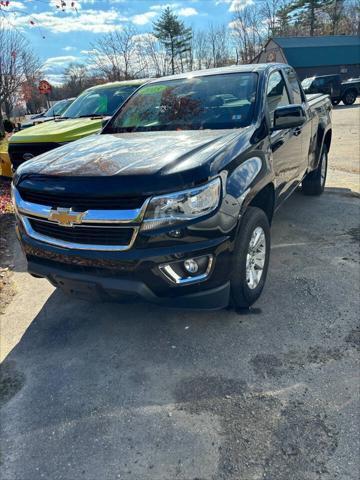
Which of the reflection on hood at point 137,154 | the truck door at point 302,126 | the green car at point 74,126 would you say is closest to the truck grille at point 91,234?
the reflection on hood at point 137,154

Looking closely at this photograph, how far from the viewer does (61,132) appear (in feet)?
18.9

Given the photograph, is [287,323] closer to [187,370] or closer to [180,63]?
[187,370]

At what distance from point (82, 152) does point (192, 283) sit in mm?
1391

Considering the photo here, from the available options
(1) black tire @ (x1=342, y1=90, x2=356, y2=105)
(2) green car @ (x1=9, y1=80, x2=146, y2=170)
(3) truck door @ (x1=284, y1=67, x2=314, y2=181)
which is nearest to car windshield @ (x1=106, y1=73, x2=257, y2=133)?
(2) green car @ (x1=9, y1=80, x2=146, y2=170)

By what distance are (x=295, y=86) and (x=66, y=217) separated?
11.9ft

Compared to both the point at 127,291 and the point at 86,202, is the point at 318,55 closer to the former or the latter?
the point at 86,202

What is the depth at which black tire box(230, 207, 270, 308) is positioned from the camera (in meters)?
2.81

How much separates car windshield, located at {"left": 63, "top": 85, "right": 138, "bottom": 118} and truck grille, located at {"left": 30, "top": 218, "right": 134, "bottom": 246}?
4750 millimetres

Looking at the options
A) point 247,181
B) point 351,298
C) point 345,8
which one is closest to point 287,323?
point 351,298

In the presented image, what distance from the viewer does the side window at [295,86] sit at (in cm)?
477

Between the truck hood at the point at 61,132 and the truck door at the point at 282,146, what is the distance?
286cm

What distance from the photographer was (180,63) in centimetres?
5478

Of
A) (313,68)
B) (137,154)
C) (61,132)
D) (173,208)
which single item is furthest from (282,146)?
(313,68)

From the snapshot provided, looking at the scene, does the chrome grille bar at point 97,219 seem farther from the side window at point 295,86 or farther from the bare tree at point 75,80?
the bare tree at point 75,80
